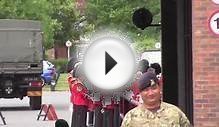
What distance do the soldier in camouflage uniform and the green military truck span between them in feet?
68.5

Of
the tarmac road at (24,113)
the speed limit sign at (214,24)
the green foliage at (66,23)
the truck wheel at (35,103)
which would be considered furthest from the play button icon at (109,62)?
the green foliage at (66,23)

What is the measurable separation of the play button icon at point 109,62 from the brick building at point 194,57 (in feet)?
5.15

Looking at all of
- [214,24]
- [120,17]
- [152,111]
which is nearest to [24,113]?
[214,24]

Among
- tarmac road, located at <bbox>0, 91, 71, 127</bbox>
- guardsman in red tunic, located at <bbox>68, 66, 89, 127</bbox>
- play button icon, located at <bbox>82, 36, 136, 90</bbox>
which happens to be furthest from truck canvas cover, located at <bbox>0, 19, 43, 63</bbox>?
play button icon, located at <bbox>82, 36, 136, 90</bbox>

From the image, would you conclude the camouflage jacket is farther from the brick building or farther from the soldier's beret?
the brick building

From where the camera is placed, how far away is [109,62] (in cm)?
876

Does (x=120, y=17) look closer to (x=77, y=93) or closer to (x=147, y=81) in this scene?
(x=77, y=93)

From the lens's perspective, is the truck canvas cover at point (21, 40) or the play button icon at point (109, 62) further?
the truck canvas cover at point (21, 40)

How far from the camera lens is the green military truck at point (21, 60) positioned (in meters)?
27.0

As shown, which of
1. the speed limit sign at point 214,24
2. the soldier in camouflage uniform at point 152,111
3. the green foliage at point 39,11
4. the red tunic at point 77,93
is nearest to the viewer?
the soldier in camouflage uniform at point 152,111

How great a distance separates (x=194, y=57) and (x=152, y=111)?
5.65m

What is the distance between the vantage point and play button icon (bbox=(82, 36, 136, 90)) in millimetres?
8617

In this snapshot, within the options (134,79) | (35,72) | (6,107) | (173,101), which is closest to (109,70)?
(134,79)

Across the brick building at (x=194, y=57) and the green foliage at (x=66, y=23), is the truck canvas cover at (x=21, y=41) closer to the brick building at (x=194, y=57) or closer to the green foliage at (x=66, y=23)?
the brick building at (x=194, y=57)
